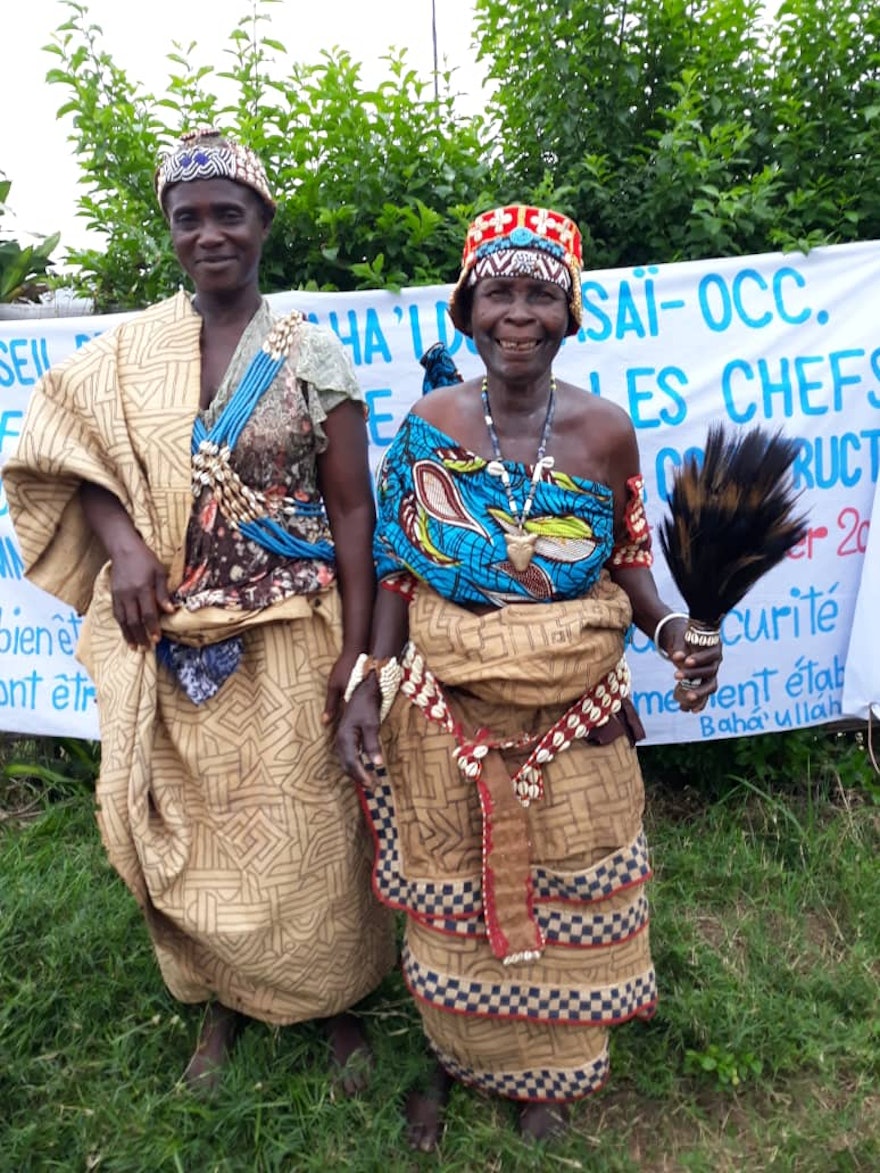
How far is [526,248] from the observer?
75.6 inches

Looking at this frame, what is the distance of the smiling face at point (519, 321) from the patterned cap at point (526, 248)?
20 millimetres

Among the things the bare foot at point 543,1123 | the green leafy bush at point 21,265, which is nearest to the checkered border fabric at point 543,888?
the bare foot at point 543,1123

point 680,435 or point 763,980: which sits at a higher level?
point 680,435

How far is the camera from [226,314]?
2.17 m

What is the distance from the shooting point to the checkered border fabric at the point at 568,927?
6.90ft

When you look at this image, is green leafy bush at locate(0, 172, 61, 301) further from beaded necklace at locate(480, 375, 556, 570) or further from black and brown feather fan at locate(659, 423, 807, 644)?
black and brown feather fan at locate(659, 423, 807, 644)

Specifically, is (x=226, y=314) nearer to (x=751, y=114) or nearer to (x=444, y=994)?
(x=444, y=994)

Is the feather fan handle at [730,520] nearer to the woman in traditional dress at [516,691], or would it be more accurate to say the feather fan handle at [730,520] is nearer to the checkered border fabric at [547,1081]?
the woman in traditional dress at [516,691]

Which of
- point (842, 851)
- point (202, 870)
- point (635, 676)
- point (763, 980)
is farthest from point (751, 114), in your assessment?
point (202, 870)

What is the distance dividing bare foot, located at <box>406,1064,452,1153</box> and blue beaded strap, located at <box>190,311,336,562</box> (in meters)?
1.28

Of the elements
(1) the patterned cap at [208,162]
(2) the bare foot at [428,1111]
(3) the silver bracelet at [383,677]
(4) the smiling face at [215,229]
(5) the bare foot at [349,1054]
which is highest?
(1) the patterned cap at [208,162]

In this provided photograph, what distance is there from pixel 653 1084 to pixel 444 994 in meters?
0.63

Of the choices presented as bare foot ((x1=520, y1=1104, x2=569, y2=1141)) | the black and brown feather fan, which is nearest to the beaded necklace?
the black and brown feather fan

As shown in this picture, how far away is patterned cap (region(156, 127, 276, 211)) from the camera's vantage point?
2.00 meters
